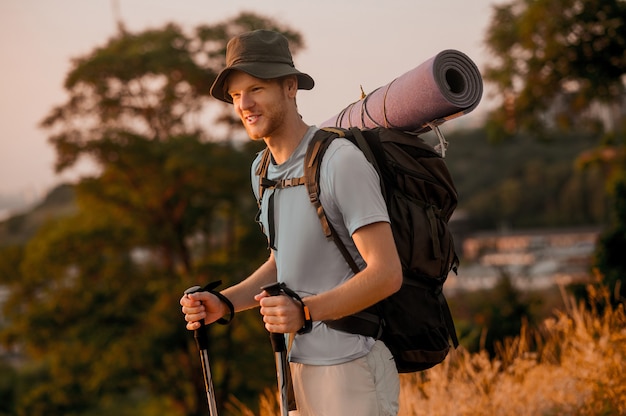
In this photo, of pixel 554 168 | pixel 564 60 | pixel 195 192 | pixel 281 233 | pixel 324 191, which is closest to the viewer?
pixel 324 191

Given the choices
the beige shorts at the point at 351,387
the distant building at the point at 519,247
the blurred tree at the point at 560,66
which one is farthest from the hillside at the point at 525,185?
the beige shorts at the point at 351,387

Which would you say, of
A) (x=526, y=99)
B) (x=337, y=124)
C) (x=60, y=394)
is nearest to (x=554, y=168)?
(x=526, y=99)

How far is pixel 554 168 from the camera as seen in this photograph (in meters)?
71.7

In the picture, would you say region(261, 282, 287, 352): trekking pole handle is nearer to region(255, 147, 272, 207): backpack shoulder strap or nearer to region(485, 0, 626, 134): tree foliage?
region(255, 147, 272, 207): backpack shoulder strap

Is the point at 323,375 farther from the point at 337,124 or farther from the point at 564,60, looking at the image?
the point at 564,60

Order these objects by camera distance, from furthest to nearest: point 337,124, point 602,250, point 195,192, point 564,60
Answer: point 195,192
point 564,60
point 602,250
point 337,124

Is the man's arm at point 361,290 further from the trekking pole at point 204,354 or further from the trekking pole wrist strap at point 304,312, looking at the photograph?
the trekking pole at point 204,354

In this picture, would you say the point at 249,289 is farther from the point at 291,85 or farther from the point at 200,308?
the point at 291,85

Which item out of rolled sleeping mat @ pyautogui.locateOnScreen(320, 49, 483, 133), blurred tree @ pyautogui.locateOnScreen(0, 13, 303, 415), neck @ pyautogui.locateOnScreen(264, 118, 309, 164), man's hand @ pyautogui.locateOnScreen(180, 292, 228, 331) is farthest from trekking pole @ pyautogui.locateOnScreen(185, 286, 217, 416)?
blurred tree @ pyautogui.locateOnScreen(0, 13, 303, 415)

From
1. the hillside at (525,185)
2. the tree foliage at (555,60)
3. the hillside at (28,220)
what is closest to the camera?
the tree foliage at (555,60)

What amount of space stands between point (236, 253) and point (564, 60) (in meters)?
8.71

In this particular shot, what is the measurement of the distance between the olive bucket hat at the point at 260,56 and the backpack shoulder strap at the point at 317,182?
0.21 metres

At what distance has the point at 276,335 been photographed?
190 cm

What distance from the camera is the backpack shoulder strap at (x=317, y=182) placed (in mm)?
Result: 1895
